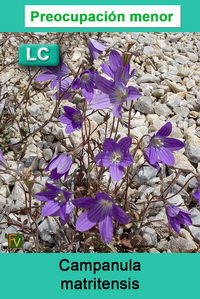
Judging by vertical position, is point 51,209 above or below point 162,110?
below

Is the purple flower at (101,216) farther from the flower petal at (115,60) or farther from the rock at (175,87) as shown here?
the rock at (175,87)

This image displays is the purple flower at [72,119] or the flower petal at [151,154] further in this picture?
the purple flower at [72,119]

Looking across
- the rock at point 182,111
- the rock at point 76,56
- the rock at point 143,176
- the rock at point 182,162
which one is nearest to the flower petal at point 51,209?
the rock at point 143,176

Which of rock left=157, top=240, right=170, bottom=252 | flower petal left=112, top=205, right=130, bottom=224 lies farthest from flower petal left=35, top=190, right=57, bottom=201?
rock left=157, top=240, right=170, bottom=252

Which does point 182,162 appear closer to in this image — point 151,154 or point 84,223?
point 151,154

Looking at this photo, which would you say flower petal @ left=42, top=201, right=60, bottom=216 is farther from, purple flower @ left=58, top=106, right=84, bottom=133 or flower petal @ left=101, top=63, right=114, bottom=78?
flower petal @ left=101, top=63, right=114, bottom=78

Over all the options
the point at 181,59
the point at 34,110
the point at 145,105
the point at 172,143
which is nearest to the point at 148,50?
the point at 181,59

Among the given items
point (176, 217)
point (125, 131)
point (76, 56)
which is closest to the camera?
point (176, 217)

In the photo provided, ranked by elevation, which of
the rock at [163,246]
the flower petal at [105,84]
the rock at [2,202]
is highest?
the flower petal at [105,84]
